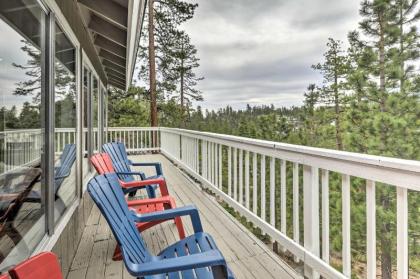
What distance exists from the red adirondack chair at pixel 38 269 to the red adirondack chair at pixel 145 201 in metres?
1.73

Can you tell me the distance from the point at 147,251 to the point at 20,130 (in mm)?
1097

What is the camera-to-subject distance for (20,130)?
1.83 metres

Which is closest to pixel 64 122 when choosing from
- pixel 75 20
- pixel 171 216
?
pixel 75 20

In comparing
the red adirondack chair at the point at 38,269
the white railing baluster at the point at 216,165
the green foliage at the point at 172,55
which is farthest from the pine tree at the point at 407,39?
the red adirondack chair at the point at 38,269

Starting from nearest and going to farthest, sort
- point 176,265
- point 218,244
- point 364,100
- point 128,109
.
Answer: point 176,265, point 218,244, point 364,100, point 128,109

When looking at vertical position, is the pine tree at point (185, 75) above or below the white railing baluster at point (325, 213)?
above

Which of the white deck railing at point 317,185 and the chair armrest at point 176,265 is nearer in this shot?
the chair armrest at point 176,265

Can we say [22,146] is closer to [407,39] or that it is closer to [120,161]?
[120,161]

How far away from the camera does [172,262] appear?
4.44ft

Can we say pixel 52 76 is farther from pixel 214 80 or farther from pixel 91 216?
pixel 214 80

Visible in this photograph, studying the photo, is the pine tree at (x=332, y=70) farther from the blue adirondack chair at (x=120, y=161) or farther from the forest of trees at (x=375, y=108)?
the blue adirondack chair at (x=120, y=161)

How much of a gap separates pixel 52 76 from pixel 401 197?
236 cm

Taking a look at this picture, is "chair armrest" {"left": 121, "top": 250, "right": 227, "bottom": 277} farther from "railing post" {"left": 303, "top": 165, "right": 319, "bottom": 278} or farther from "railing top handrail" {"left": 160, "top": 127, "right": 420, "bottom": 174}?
"railing post" {"left": 303, "top": 165, "right": 319, "bottom": 278}

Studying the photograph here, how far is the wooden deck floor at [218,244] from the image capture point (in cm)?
243
